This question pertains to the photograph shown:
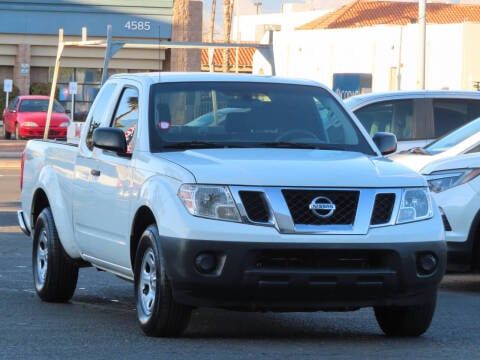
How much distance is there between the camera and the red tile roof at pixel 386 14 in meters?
88.6

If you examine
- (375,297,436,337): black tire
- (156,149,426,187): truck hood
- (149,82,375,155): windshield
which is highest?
(149,82,375,155): windshield

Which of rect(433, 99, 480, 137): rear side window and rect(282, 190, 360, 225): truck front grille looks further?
rect(433, 99, 480, 137): rear side window

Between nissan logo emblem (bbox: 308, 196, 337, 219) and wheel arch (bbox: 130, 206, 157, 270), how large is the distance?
1.13 metres

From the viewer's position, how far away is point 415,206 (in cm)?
856

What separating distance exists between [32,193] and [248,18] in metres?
116

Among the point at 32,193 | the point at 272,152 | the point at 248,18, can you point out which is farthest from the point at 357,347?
the point at 248,18

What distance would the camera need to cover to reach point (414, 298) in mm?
8469

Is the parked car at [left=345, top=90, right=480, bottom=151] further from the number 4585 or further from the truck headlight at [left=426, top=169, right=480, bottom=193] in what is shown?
the number 4585

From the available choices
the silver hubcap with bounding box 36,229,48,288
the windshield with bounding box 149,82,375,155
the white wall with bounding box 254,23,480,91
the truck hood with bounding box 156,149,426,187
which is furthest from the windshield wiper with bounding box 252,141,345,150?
the white wall with bounding box 254,23,480,91

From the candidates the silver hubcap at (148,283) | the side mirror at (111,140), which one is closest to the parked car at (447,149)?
the side mirror at (111,140)

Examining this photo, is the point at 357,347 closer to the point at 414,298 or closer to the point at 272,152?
the point at 414,298

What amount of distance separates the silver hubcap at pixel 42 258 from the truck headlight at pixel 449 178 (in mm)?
3411

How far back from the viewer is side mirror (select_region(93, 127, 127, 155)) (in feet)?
30.4

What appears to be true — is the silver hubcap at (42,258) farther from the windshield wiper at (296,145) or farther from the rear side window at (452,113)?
the rear side window at (452,113)
